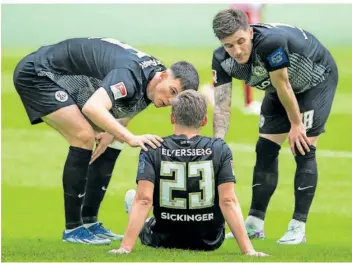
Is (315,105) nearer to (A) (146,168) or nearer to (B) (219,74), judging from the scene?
(B) (219,74)

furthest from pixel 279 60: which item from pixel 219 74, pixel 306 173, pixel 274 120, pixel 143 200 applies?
pixel 143 200

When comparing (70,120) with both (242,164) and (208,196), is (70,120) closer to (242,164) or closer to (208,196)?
(208,196)

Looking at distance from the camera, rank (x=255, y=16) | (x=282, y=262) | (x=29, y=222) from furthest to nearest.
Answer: (x=255, y=16) < (x=29, y=222) < (x=282, y=262)

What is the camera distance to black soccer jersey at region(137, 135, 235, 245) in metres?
7.00

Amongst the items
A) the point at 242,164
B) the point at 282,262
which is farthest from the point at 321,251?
the point at 242,164

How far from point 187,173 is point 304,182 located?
1.70m

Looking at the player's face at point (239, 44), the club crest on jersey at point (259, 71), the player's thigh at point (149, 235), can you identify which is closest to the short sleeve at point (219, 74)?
the club crest on jersey at point (259, 71)

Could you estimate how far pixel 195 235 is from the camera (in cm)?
723

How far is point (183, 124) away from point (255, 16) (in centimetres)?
1155

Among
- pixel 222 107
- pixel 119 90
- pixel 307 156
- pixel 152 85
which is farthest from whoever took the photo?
pixel 307 156

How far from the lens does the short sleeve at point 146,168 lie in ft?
22.8

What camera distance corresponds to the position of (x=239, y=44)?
7777 millimetres

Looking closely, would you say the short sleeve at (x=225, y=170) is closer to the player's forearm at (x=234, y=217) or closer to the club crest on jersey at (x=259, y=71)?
the player's forearm at (x=234, y=217)

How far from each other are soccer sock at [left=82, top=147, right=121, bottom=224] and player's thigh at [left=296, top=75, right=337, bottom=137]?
1.41 meters
